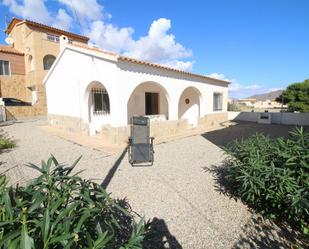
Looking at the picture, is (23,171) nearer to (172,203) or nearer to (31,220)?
(172,203)

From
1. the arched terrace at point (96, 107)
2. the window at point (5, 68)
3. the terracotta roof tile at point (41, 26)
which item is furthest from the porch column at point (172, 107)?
Result: the window at point (5, 68)

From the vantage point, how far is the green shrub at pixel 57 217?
1.31 m

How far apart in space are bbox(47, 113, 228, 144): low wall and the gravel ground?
154 centimetres

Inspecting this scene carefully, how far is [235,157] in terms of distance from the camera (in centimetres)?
461

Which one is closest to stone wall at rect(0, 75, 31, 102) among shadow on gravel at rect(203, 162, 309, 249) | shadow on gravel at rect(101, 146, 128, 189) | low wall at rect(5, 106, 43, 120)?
low wall at rect(5, 106, 43, 120)

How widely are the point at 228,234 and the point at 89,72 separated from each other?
9951 mm

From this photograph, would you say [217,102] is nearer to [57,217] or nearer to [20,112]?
A: [57,217]

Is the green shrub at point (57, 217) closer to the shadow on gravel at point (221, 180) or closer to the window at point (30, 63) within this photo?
the shadow on gravel at point (221, 180)

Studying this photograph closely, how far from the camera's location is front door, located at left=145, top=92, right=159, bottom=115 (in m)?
15.6

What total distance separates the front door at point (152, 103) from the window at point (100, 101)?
3.49m

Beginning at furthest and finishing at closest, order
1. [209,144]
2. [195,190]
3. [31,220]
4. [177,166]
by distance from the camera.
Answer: [209,144] < [177,166] < [195,190] < [31,220]

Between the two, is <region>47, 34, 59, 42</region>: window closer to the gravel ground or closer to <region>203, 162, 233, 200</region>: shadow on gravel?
the gravel ground

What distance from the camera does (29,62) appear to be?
86.2 feet

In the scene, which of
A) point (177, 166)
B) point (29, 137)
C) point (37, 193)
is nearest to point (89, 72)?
point (29, 137)
